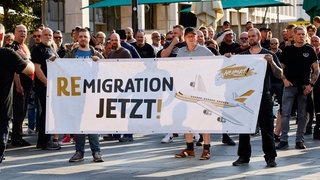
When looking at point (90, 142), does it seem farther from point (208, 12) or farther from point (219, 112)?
point (208, 12)

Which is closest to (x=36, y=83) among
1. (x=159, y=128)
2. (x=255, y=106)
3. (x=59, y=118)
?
(x=59, y=118)

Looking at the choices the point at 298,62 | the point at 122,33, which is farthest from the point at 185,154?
the point at 122,33

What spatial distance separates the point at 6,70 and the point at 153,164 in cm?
272

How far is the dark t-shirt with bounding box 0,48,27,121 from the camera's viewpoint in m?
10.3

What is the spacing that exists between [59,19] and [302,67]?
1045 inches

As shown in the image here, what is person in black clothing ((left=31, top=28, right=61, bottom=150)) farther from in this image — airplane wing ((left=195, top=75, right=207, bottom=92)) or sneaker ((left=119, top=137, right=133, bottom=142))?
airplane wing ((left=195, top=75, right=207, bottom=92))

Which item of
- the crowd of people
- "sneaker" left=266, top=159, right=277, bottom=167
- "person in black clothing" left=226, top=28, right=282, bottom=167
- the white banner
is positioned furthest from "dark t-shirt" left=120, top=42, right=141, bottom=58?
"sneaker" left=266, top=159, right=277, bottom=167

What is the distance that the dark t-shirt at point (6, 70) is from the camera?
1031 centimetres

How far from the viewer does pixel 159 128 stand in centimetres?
1123

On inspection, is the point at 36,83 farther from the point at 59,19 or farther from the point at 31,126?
the point at 59,19

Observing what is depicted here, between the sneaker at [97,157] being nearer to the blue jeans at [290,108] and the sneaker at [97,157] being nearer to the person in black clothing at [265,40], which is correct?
the blue jeans at [290,108]

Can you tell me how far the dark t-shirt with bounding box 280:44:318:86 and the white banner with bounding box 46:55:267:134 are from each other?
2.33 meters

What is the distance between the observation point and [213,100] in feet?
36.4

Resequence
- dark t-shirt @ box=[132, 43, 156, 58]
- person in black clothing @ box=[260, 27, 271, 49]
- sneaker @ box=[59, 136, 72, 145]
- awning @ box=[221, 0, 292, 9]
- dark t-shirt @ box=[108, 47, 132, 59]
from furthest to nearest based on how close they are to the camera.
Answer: awning @ box=[221, 0, 292, 9], person in black clothing @ box=[260, 27, 271, 49], dark t-shirt @ box=[132, 43, 156, 58], sneaker @ box=[59, 136, 72, 145], dark t-shirt @ box=[108, 47, 132, 59]
